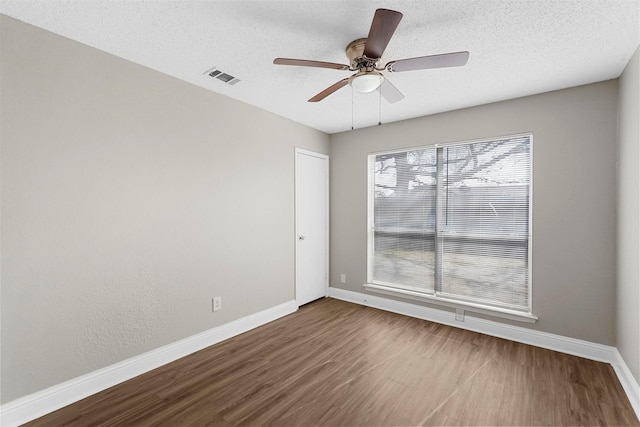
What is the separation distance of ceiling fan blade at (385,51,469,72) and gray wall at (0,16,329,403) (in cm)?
193

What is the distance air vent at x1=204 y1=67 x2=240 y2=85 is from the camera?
2490 mm

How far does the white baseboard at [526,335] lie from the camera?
7.29 ft

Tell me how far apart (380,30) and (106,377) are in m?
3.03

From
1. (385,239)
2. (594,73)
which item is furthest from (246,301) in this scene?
(594,73)

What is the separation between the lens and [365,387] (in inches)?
87.1

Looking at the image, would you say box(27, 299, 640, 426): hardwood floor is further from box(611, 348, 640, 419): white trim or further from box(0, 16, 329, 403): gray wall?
box(0, 16, 329, 403): gray wall

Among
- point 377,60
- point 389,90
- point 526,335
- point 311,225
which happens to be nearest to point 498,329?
point 526,335

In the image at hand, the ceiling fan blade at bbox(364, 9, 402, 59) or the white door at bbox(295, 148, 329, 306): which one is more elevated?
the ceiling fan blade at bbox(364, 9, 402, 59)

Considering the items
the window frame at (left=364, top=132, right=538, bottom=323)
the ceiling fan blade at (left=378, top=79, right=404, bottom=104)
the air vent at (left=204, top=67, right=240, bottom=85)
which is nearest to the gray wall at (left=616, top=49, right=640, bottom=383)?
the window frame at (left=364, top=132, right=538, bottom=323)

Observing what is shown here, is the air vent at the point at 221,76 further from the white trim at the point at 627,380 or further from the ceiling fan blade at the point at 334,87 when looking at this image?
the white trim at the point at 627,380

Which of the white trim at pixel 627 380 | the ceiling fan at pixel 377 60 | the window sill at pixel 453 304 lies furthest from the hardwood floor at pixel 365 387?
the ceiling fan at pixel 377 60

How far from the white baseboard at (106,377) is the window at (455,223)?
6.92 ft

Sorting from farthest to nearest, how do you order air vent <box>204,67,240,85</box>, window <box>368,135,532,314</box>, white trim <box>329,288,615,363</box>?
window <box>368,135,532,314</box> < white trim <box>329,288,615,363</box> < air vent <box>204,67,240,85</box>

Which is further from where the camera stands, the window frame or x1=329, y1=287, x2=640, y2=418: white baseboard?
the window frame
